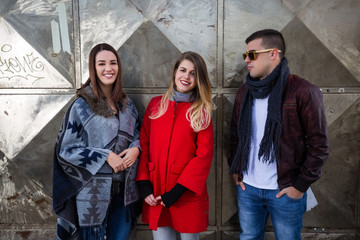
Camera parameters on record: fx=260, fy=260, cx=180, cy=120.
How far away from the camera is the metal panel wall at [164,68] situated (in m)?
2.77

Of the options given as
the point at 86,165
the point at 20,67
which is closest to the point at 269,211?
the point at 86,165

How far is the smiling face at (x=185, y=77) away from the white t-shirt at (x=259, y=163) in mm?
574

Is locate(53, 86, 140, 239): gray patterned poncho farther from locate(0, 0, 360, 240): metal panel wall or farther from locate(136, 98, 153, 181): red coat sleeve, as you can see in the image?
locate(0, 0, 360, 240): metal panel wall

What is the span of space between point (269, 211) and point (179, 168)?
2.79 feet

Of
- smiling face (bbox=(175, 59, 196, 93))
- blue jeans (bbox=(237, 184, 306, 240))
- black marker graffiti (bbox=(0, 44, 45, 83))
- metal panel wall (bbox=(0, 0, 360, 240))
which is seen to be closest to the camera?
blue jeans (bbox=(237, 184, 306, 240))

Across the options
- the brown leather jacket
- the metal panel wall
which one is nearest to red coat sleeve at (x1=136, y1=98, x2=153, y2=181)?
the metal panel wall

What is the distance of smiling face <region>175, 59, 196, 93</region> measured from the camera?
217cm

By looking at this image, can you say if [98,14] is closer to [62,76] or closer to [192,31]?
[62,76]

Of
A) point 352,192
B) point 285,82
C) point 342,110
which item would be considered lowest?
point 352,192

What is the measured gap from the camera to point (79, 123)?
2158mm

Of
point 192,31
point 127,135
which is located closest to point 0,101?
point 127,135

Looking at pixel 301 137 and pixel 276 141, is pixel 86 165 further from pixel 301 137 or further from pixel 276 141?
pixel 301 137

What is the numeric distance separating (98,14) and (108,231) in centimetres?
222

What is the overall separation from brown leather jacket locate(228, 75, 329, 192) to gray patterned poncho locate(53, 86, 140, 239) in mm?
1254
